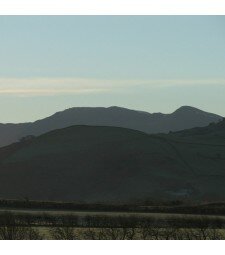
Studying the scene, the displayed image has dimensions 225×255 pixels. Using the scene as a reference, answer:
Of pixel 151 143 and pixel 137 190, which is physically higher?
pixel 151 143

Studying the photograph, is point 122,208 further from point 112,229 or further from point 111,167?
point 111,167

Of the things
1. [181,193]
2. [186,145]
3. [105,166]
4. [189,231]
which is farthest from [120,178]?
[189,231]

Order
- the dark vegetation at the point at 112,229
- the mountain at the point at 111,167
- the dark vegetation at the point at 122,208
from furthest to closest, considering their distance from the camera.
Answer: the mountain at the point at 111,167
the dark vegetation at the point at 122,208
the dark vegetation at the point at 112,229

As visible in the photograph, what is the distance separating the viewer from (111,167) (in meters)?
140

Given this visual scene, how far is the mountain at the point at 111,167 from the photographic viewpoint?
121 meters

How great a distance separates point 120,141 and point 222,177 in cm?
3589

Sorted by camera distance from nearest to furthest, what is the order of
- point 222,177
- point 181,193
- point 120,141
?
point 181,193
point 222,177
point 120,141

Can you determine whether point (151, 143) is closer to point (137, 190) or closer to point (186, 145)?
point (186, 145)

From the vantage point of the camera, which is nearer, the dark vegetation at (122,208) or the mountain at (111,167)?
the dark vegetation at (122,208)

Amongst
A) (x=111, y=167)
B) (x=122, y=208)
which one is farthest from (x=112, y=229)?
(x=111, y=167)

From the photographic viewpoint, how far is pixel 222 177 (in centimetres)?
12962

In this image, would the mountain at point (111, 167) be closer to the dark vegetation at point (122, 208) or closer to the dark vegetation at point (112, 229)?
the dark vegetation at point (122, 208)

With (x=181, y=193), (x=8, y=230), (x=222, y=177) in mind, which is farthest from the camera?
(x=222, y=177)

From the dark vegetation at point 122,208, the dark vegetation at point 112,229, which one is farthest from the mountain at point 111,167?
the dark vegetation at point 112,229
